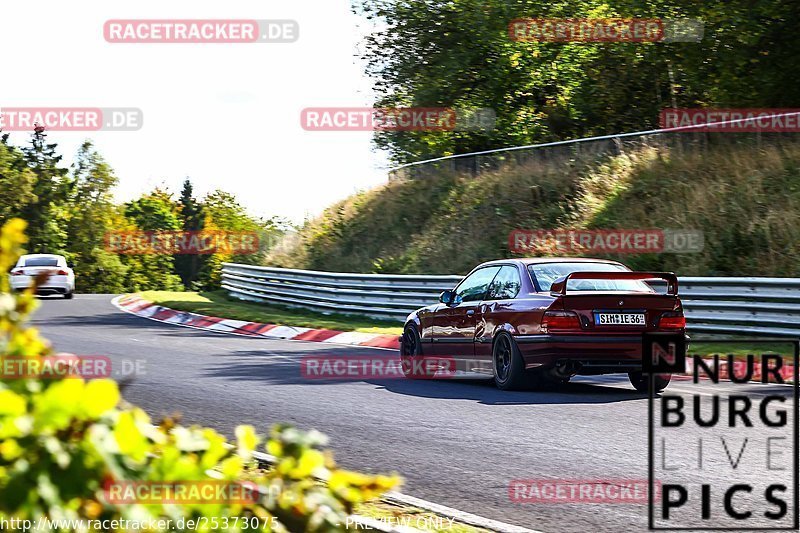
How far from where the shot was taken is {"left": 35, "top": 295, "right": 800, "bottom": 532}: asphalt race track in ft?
22.5

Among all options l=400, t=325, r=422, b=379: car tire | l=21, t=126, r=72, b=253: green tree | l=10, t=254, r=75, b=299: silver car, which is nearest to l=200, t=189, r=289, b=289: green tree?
l=21, t=126, r=72, b=253: green tree

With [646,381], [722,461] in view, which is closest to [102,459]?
[722,461]

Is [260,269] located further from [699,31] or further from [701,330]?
[701,330]

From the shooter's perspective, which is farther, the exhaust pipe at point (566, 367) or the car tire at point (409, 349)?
the car tire at point (409, 349)

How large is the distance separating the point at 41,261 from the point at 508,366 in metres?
25.8

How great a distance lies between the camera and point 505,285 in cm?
1255

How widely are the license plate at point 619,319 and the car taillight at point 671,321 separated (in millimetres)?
204

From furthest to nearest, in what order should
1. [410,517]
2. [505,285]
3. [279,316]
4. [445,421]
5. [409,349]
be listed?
[279,316]
[409,349]
[505,285]
[445,421]
[410,517]

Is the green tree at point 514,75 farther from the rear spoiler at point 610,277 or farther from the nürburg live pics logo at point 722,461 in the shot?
the nürburg live pics logo at point 722,461

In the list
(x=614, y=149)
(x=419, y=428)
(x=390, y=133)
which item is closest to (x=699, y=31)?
(x=614, y=149)

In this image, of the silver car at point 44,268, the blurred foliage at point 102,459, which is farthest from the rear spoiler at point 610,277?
the silver car at point 44,268

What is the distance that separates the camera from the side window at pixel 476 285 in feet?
42.8

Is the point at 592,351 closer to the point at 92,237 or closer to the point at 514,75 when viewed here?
the point at 514,75

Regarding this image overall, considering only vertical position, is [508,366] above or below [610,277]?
below
